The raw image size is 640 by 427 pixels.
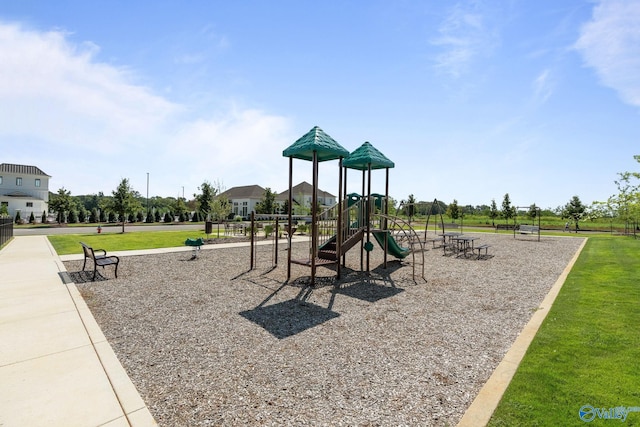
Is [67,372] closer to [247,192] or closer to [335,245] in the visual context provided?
[335,245]

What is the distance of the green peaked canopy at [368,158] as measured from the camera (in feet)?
34.9

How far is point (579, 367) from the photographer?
3828 millimetres

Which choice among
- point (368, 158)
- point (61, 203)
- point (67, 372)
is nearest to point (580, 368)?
point (67, 372)

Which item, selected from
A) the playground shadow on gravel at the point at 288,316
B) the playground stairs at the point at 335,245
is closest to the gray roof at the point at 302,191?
the playground stairs at the point at 335,245

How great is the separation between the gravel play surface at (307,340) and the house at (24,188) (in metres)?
54.8

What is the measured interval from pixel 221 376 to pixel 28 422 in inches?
69.2

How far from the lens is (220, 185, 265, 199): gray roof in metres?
71.9

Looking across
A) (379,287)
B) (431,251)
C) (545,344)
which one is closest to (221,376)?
(545,344)

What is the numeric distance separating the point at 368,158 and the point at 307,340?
708 cm

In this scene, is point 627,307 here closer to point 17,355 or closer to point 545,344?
point 545,344

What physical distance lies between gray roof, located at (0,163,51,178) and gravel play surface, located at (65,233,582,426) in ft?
192

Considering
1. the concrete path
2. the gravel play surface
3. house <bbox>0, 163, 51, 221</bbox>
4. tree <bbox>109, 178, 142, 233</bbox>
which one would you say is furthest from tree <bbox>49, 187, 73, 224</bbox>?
the concrete path

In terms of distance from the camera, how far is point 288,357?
431 cm

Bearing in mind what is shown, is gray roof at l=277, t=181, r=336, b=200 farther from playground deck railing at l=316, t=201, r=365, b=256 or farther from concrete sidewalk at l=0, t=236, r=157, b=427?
concrete sidewalk at l=0, t=236, r=157, b=427
